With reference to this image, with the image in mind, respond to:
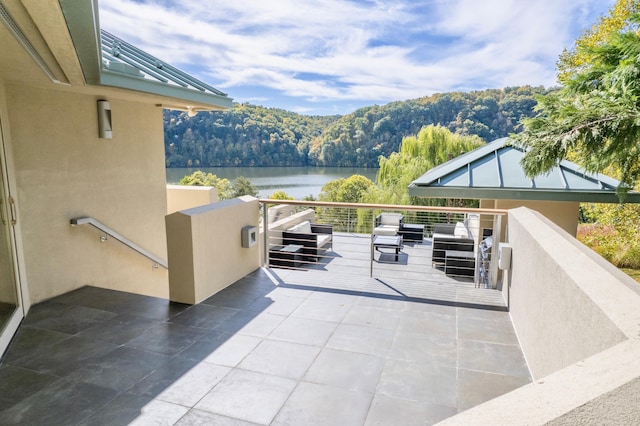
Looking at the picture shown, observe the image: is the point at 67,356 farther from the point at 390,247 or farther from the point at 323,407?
the point at 390,247

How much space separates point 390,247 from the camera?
8.05 meters

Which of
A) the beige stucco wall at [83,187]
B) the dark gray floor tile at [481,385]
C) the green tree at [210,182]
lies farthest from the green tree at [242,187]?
the dark gray floor tile at [481,385]

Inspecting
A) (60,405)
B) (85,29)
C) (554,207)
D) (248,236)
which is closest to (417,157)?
(554,207)

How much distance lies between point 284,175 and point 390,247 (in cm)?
2975

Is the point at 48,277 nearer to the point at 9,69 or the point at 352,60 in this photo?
the point at 9,69

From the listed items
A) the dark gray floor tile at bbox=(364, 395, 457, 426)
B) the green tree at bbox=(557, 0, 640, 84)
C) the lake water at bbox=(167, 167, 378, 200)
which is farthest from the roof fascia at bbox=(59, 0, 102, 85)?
the lake water at bbox=(167, 167, 378, 200)

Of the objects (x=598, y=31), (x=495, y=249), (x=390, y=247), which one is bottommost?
(x=390, y=247)

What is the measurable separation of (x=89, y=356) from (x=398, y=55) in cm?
4366

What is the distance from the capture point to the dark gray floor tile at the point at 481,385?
272 centimetres

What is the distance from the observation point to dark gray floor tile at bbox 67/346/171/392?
2.91m

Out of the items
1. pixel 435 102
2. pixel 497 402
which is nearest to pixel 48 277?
pixel 497 402

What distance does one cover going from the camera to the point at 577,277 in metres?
2.17

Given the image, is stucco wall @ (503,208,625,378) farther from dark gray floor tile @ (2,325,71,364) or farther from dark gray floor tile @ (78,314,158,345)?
dark gray floor tile @ (2,325,71,364)

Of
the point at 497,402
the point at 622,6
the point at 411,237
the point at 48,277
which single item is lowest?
the point at 411,237
